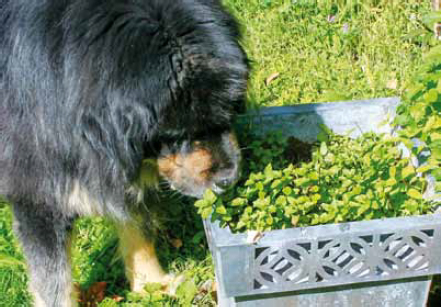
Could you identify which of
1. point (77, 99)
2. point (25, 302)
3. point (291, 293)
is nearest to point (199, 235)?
point (25, 302)

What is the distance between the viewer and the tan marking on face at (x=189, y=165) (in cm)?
212

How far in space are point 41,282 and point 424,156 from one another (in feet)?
4.64

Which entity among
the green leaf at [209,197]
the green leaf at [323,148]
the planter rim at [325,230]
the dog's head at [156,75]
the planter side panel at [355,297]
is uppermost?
the dog's head at [156,75]

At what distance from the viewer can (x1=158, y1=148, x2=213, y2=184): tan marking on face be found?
2.12m

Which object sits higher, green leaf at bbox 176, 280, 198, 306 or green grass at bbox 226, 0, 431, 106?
green grass at bbox 226, 0, 431, 106

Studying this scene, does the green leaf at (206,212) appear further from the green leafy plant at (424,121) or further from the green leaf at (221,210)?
the green leafy plant at (424,121)

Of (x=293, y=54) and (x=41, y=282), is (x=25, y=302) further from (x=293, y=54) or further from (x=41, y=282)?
(x=293, y=54)

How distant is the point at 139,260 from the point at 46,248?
65 cm

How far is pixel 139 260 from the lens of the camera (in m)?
2.94

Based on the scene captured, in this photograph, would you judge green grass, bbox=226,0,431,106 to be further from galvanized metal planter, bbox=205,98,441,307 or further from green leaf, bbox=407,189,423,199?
galvanized metal planter, bbox=205,98,441,307

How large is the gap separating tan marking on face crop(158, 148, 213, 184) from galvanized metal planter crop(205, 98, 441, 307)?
17 cm

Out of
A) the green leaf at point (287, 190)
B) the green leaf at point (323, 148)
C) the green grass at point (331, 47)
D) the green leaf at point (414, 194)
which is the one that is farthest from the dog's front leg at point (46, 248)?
the green grass at point (331, 47)

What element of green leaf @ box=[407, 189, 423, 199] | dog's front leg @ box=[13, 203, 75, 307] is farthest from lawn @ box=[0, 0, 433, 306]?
green leaf @ box=[407, 189, 423, 199]

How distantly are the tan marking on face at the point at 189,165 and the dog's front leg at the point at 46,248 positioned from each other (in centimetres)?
42
